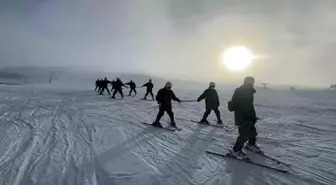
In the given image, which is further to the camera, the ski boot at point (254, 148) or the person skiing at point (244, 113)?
the ski boot at point (254, 148)

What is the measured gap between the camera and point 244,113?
695 cm

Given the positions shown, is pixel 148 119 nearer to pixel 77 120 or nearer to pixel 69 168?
pixel 77 120

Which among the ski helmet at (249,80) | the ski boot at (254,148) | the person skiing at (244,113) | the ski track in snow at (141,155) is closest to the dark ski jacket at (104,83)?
the ski track in snow at (141,155)

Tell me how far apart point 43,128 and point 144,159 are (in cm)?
496

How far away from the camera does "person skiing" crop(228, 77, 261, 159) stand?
680 centimetres

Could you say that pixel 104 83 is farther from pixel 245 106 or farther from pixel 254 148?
pixel 245 106

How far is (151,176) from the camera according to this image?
17.5 feet

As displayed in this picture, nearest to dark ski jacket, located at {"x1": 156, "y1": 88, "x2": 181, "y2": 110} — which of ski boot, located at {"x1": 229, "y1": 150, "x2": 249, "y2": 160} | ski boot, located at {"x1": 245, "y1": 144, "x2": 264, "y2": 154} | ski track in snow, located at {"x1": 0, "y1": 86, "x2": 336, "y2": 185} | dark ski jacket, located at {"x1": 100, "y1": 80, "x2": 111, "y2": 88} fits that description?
ski track in snow, located at {"x1": 0, "y1": 86, "x2": 336, "y2": 185}

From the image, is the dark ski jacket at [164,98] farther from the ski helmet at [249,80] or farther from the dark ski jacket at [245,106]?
the ski helmet at [249,80]

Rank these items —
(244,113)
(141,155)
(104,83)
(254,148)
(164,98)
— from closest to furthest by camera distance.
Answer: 1. (141,155)
2. (244,113)
3. (254,148)
4. (164,98)
5. (104,83)

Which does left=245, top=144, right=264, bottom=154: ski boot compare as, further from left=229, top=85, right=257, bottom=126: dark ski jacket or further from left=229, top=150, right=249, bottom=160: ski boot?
left=229, top=85, right=257, bottom=126: dark ski jacket

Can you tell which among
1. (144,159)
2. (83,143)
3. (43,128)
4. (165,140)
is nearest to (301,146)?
(165,140)

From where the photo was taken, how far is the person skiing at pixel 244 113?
6.80 m

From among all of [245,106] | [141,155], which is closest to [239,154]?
[245,106]
